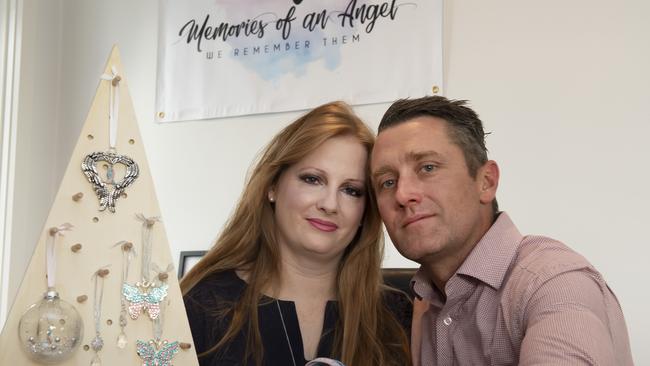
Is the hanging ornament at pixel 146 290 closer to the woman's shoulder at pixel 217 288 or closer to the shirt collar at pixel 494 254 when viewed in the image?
the woman's shoulder at pixel 217 288

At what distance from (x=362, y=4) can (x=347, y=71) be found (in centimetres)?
24

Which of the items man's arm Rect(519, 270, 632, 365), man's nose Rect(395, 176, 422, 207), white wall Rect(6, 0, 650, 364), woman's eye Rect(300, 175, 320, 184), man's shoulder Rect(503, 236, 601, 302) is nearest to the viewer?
man's arm Rect(519, 270, 632, 365)

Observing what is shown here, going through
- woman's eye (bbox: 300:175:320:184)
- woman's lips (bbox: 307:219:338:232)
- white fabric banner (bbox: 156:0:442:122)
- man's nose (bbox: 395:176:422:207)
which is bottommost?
woman's lips (bbox: 307:219:338:232)

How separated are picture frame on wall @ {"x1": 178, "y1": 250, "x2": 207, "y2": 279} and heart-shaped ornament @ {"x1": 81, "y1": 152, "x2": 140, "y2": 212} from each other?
1.45 meters

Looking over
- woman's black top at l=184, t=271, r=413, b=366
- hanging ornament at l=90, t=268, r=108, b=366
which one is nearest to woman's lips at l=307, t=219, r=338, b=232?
woman's black top at l=184, t=271, r=413, b=366

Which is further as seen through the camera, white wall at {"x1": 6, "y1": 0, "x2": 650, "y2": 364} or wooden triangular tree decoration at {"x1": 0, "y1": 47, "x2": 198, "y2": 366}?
white wall at {"x1": 6, "y1": 0, "x2": 650, "y2": 364}

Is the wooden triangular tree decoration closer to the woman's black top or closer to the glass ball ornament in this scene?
the glass ball ornament

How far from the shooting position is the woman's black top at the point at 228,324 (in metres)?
1.63

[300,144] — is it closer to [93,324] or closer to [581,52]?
[93,324]

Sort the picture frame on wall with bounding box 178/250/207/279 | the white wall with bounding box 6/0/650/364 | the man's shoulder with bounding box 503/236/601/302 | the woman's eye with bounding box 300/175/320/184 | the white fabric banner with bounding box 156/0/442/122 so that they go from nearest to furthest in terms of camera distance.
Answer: the man's shoulder with bounding box 503/236/601/302, the woman's eye with bounding box 300/175/320/184, the white wall with bounding box 6/0/650/364, the white fabric banner with bounding box 156/0/442/122, the picture frame on wall with bounding box 178/250/207/279

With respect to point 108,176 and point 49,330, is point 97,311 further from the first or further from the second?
point 108,176

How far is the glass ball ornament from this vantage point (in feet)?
3.90

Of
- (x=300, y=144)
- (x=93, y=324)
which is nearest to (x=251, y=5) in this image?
(x=300, y=144)

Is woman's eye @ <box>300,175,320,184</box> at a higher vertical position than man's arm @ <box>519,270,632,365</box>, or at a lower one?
higher
